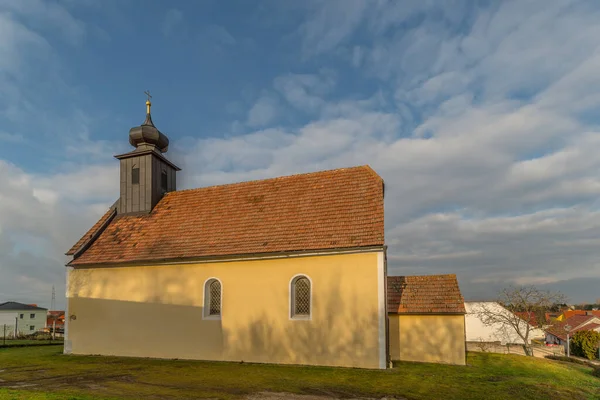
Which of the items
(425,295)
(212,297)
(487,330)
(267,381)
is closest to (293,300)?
(212,297)

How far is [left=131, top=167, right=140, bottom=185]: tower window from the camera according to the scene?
21516mm

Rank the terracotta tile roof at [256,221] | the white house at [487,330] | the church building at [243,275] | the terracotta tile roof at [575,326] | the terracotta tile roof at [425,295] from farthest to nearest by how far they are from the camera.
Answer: the terracotta tile roof at [575,326] < the white house at [487,330] < the terracotta tile roof at [425,295] < the terracotta tile roof at [256,221] < the church building at [243,275]

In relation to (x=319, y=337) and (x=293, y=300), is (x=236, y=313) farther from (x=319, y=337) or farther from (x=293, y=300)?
(x=319, y=337)

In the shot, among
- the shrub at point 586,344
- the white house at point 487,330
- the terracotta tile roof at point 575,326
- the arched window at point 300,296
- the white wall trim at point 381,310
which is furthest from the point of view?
the terracotta tile roof at point 575,326

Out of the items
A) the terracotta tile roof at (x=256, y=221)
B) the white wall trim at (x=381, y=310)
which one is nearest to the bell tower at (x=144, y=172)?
the terracotta tile roof at (x=256, y=221)

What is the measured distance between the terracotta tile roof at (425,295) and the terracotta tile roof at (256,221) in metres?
4.20

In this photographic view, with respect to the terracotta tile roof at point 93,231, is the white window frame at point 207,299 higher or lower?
lower

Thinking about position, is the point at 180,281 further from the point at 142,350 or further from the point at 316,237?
the point at 316,237

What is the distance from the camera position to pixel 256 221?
1744cm

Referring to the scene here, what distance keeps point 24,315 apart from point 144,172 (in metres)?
52.1

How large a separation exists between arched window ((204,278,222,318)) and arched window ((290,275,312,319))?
125 inches

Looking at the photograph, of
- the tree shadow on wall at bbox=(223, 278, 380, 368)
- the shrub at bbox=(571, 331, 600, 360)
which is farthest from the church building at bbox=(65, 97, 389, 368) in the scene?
the shrub at bbox=(571, 331, 600, 360)

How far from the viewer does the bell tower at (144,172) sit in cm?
2114

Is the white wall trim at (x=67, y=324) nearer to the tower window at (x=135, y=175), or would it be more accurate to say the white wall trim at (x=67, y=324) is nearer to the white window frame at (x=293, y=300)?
the tower window at (x=135, y=175)
